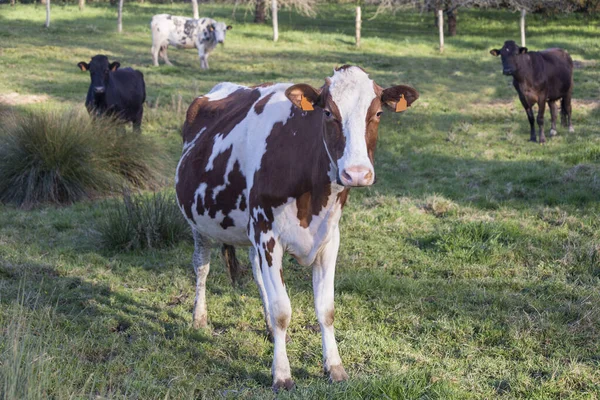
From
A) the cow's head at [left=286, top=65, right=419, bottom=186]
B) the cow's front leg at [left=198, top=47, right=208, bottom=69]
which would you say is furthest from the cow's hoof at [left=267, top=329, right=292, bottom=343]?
the cow's front leg at [left=198, top=47, right=208, bottom=69]

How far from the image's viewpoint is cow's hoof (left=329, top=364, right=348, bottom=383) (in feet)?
14.3

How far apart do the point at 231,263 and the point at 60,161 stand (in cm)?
Result: 482

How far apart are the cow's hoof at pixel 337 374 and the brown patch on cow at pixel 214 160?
1.31 meters

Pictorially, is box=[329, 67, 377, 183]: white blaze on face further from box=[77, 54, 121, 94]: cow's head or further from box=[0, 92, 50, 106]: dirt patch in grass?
box=[0, 92, 50, 106]: dirt patch in grass

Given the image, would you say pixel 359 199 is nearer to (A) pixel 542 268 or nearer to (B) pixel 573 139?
(A) pixel 542 268

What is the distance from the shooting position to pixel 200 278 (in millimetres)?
5652

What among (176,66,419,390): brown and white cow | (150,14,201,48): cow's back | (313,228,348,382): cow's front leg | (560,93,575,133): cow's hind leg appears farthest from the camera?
(150,14,201,48): cow's back

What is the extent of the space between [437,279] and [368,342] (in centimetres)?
153

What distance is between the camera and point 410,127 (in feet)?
46.0

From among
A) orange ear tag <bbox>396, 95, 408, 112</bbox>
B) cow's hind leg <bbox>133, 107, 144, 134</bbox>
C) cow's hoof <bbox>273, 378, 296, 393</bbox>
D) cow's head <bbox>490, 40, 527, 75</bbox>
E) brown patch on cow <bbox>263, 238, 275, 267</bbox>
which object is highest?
cow's head <bbox>490, 40, 527, 75</bbox>

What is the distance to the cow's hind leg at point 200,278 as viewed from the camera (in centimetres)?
550

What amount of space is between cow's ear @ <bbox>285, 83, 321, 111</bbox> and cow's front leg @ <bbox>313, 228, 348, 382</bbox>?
2.91 ft

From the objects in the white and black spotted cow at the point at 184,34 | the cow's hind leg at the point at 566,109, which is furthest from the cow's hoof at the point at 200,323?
the white and black spotted cow at the point at 184,34

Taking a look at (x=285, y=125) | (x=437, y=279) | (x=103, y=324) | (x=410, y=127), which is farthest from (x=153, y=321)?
(x=410, y=127)
